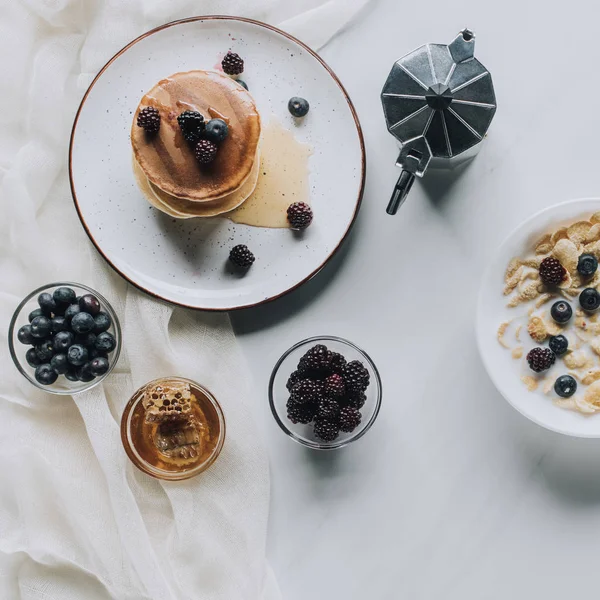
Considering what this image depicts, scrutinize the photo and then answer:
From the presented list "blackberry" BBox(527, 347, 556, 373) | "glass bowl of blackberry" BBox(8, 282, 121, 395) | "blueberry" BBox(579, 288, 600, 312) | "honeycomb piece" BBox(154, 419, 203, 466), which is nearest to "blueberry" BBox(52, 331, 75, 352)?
"glass bowl of blackberry" BBox(8, 282, 121, 395)

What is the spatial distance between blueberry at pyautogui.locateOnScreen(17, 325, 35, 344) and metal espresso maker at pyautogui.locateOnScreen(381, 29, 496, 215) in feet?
2.36

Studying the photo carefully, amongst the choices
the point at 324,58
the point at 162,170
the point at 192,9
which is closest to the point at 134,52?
the point at 192,9

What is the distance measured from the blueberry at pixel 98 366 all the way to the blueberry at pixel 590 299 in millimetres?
925

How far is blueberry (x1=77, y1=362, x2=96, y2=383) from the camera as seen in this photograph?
1.38 m

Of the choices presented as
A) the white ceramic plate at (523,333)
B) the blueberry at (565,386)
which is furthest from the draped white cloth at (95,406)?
the blueberry at (565,386)

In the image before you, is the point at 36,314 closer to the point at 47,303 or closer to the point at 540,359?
the point at 47,303

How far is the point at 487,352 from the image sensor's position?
1399mm

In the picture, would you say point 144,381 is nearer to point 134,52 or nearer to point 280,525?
point 280,525

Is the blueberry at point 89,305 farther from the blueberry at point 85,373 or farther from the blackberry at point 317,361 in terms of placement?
the blackberry at point 317,361

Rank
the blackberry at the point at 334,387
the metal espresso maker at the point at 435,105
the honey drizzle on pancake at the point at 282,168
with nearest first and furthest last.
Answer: the metal espresso maker at the point at 435,105
the blackberry at the point at 334,387
the honey drizzle on pancake at the point at 282,168

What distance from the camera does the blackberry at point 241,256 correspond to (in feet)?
4.65

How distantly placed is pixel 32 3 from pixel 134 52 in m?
0.23

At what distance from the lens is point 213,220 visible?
1447 millimetres

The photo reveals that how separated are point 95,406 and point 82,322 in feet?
0.65
